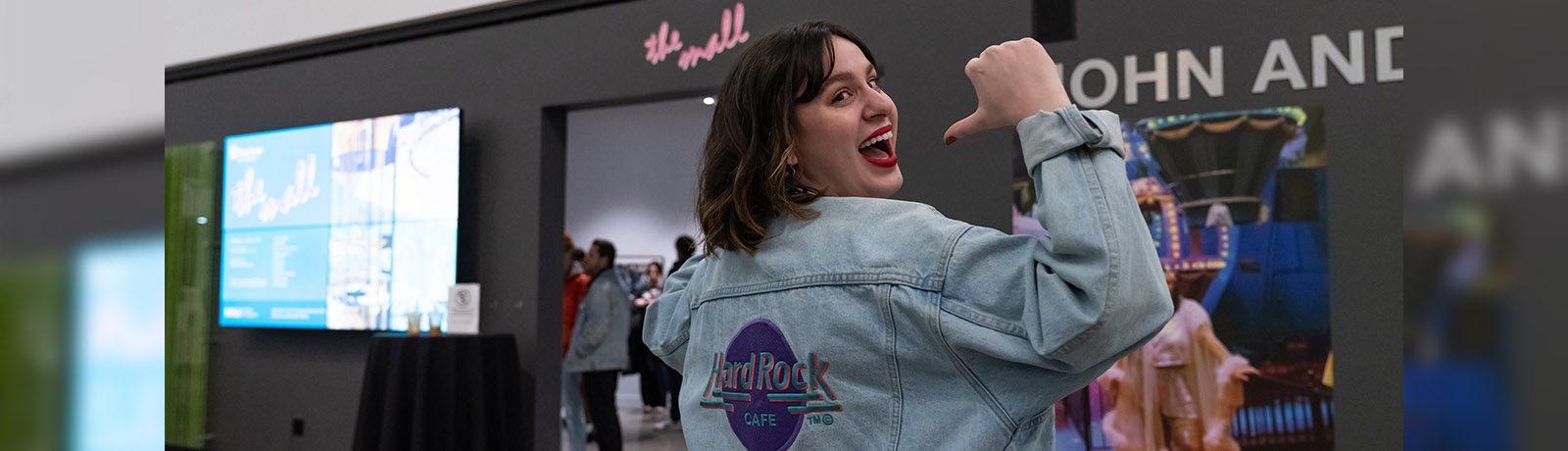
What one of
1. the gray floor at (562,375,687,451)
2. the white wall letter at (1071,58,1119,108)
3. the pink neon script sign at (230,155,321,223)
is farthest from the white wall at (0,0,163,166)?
the pink neon script sign at (230,155,321,223)

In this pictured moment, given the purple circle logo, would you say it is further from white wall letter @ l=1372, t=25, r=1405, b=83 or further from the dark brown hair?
white wall letter @ l=1372, t=25, r=1405, b=83

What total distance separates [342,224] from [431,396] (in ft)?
5.00

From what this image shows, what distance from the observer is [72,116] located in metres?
0.23

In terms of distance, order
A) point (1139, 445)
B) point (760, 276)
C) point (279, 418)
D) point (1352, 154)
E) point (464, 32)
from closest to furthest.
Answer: point (760, 276), point (1352, 154), point (1139, 445), point (464, 32), point (279, 418)

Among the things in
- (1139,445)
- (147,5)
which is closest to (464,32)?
(1139,445)

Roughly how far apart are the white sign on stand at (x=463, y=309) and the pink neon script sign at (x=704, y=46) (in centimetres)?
134

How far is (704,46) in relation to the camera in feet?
15.7

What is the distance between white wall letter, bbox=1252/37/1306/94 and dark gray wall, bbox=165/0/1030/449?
0.86m

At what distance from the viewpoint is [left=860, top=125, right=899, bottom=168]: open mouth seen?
112cm

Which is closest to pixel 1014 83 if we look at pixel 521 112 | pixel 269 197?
pixel 521 112

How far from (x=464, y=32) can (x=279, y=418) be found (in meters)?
2.44

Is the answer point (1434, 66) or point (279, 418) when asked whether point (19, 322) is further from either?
point (279, 418)

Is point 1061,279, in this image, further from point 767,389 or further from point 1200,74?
point 1200,74

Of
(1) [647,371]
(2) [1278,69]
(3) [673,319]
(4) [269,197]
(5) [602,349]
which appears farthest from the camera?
(1) [647,371]
